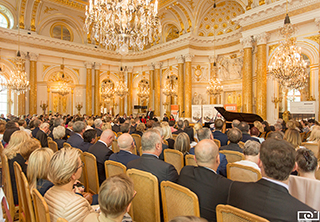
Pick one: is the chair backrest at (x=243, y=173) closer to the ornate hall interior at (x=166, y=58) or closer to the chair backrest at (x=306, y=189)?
the chair backrest at (x=306, y=189)

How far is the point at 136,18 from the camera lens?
5.70 m

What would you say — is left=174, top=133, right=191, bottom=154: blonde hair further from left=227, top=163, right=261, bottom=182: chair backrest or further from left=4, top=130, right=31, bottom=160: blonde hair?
left=4, top=130, right=31, bottom=160: blonde hair

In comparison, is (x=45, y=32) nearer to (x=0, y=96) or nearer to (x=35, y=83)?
(x=35, y=83)

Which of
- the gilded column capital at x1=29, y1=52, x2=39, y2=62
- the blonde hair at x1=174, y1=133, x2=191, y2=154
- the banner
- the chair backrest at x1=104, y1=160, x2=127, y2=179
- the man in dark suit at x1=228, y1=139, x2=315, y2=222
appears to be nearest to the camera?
A: the man in dark suit at x1=228, y1=139, x2=315, y2=222

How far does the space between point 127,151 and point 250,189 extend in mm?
1769

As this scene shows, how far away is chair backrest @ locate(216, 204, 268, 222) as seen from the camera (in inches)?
42.9

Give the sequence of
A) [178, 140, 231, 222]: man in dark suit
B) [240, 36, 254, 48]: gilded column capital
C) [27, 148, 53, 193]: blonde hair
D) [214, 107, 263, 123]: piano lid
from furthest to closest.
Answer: [240, 36, 254, 48]: gilded column capital, [214, 107, 263, 123]: piano lid, [27, 148, 53, 193]: blonde hair, [178, 140, 231, 222]: man in dark suit

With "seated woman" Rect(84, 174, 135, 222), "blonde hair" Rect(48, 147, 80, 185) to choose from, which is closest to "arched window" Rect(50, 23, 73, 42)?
"blonde hair" Rect(48, 147, 80, 185)

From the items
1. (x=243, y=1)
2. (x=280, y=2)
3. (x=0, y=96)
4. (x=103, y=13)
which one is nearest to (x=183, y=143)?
(x=103, y=13)

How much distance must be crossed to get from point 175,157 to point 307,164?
1.72 m

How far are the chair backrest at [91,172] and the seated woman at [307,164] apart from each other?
2.42 m

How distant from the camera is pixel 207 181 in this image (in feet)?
5.68

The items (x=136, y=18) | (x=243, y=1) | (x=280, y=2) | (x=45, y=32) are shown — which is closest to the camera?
(x=136, y=18)

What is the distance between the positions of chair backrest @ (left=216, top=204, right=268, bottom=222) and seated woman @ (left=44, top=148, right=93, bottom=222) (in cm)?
94
